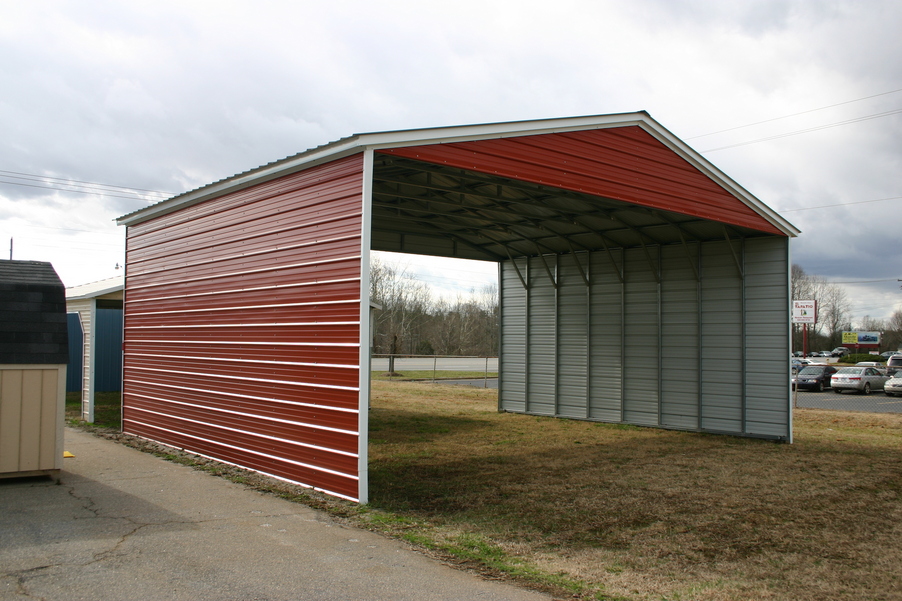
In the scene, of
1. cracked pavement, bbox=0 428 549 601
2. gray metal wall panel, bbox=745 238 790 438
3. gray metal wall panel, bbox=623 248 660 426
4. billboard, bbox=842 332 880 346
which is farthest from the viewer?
billboard, bbox=842 332 880 346

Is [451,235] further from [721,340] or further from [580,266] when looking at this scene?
[721,340]

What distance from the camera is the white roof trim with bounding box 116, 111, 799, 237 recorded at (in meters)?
Result: 7.92

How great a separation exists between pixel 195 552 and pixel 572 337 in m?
12.4

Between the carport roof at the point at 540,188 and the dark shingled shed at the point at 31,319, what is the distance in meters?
2.82

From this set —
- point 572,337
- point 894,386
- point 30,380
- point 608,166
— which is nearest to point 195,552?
point 30,380

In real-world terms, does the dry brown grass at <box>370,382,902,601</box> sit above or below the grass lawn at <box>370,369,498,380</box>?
above

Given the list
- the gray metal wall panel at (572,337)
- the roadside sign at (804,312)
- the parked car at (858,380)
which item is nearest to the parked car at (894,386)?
the parked car at (858,380)

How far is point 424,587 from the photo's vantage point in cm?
507

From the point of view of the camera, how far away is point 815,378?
30344 millimetres

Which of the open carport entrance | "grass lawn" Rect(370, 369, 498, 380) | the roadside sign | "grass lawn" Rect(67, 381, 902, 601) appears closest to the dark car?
the roadside sign

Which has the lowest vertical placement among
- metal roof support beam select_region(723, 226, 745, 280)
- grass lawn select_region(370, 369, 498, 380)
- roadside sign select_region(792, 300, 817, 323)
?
grass lawn select_region(370, 369, 498, 380)

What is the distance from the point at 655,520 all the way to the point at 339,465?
3542 mm

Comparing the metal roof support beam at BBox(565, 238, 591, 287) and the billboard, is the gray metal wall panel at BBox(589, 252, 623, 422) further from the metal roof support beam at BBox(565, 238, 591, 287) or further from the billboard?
the billboard

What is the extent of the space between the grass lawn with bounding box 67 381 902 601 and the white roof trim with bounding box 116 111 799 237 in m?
4.11
